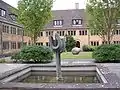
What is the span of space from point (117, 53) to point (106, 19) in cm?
683

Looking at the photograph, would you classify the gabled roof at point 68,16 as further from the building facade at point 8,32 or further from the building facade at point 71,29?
the building facade at point 8,32

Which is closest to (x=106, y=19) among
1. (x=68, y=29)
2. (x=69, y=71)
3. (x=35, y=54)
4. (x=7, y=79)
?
Result: (x=35, y=54)

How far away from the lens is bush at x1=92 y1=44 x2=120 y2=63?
78.9 ft

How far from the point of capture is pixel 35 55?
24.5 meters

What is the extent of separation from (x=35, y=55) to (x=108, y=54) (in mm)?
6863

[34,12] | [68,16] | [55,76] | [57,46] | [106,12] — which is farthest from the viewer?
[68,16]

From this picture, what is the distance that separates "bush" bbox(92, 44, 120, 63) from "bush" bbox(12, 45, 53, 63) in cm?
476

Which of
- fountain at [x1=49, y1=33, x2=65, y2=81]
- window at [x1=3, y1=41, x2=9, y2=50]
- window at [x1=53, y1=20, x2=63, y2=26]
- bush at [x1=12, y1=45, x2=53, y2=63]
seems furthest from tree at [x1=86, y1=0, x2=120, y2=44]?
window at [x1=53, y1=20, x2=63, y2=26]

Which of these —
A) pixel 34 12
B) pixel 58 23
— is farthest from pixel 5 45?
pixel 58 23

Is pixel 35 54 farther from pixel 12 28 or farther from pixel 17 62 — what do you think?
Result: pixel 12 28

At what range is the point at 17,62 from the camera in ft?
83.7

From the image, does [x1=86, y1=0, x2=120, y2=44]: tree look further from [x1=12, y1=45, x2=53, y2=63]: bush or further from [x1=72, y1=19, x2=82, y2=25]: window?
[x1=72, y1=19, x2=82, y2=25]: window

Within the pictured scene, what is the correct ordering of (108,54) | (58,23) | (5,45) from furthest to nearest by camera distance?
(58,23) < (5,45) < (108,54)

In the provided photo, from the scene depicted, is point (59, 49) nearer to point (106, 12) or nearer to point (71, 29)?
point (106, 12)
